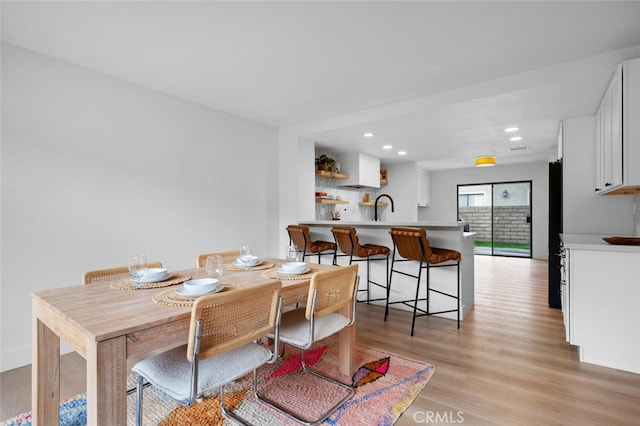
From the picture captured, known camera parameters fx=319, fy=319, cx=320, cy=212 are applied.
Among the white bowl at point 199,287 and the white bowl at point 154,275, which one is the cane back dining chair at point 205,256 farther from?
the white bowl at point 199,287

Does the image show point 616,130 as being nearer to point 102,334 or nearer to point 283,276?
point 283,276

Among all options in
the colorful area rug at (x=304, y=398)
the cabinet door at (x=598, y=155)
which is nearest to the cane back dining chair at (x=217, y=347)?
the colorful area rug at (x=304, y=398)

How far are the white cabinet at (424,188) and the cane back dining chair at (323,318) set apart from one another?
669cm

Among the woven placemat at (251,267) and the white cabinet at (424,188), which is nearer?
the woven placemat at (251,267)

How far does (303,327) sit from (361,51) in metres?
2.06

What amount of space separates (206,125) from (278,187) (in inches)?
52.3

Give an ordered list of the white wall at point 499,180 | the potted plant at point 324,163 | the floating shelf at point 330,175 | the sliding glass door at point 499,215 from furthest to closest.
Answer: the sliding glass door at point 499,215, the white wall at point 499,180, the potted plant at point 324,163, the floating shelf at point 330,175

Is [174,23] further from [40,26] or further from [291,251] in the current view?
[291,251]

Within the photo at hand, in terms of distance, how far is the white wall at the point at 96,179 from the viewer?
2.39m

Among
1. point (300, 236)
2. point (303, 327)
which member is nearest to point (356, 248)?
point (300, 236)

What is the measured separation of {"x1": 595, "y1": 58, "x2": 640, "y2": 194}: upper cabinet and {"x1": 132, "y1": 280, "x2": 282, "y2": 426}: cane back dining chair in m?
2.51

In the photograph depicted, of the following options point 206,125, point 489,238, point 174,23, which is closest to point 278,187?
point 206,125

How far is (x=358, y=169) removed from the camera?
565 cm

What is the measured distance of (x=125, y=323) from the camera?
3.95ft
